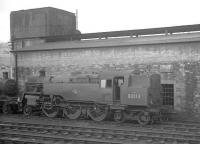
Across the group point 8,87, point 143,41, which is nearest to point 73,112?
point 143,41

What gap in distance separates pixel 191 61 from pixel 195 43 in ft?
3.44

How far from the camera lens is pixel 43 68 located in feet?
73.0

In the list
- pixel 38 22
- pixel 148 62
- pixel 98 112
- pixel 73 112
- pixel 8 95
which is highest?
pixel 38 22

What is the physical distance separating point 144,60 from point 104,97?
423 cm

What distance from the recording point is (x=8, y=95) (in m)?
21.7

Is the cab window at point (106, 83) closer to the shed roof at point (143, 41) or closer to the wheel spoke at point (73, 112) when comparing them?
the wheel spoke at point (73, 112)

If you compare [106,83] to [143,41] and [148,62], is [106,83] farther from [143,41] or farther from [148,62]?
[143,41]

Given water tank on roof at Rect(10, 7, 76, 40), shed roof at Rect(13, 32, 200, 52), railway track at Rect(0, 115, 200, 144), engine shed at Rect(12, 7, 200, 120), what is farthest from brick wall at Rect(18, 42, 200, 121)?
water tank on roof at Rect(10, 7, 76, 40)

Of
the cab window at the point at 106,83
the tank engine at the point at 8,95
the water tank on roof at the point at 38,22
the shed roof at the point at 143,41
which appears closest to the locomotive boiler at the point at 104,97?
the cab window at the point at 106,83

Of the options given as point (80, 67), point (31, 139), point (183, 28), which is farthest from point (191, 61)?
point (31, 139)

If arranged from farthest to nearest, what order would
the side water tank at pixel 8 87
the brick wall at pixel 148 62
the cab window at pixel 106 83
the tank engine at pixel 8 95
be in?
the side water tank at pixel 8 87, the tank engine at pixel 8 95, the brick wall at pixel 148 62, the cab window at pixel 106 83

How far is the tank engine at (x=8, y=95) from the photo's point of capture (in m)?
19.8

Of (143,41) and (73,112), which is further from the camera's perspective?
(143,41)

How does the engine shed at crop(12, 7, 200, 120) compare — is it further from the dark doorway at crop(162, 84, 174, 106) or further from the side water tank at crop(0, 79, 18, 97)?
the side water tank at crop(0, 79, 18, 97)
